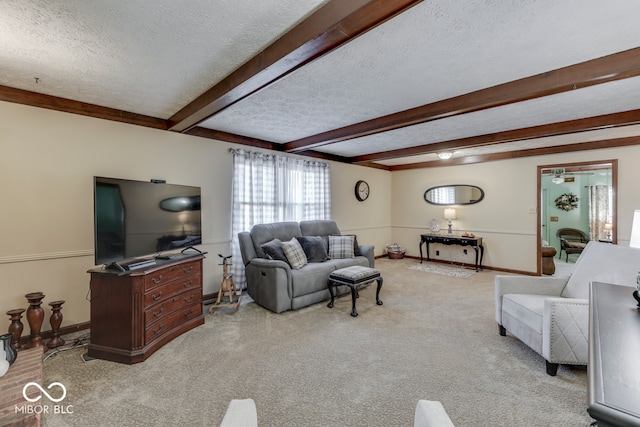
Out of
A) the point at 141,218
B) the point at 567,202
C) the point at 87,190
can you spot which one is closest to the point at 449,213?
the point at 567,202

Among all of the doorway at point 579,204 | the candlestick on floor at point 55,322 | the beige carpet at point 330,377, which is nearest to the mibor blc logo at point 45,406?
the beige carpet at point 330,377

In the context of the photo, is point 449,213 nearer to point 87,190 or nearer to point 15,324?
point 87,190

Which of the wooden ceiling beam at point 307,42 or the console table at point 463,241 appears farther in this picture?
the console table at point 463,241

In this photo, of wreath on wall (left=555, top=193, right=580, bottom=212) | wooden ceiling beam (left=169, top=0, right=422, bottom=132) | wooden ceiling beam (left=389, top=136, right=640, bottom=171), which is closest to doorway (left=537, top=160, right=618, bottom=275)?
wreath on wall (left=555, top=193, right=580, bottom=212)

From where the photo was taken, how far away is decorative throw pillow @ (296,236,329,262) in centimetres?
418

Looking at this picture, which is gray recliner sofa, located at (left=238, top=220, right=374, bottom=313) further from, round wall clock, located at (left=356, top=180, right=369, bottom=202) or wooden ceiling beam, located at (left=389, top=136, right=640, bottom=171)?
wooden ceiling beam, located at (left=389, top=136, right=640, bottom=171)

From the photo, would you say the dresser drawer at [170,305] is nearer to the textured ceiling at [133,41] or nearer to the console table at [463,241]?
the textured ceiling at [133,41]

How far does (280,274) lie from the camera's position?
339 centimetres

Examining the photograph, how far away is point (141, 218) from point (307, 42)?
2.25m

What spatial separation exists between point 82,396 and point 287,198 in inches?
137

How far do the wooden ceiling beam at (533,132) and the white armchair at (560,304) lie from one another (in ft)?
5.45

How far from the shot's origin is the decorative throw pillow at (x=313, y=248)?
4.18m

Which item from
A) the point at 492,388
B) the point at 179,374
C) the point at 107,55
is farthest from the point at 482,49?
the point at 179,374

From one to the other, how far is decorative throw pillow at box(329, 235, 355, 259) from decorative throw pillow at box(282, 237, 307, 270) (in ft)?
2.32
